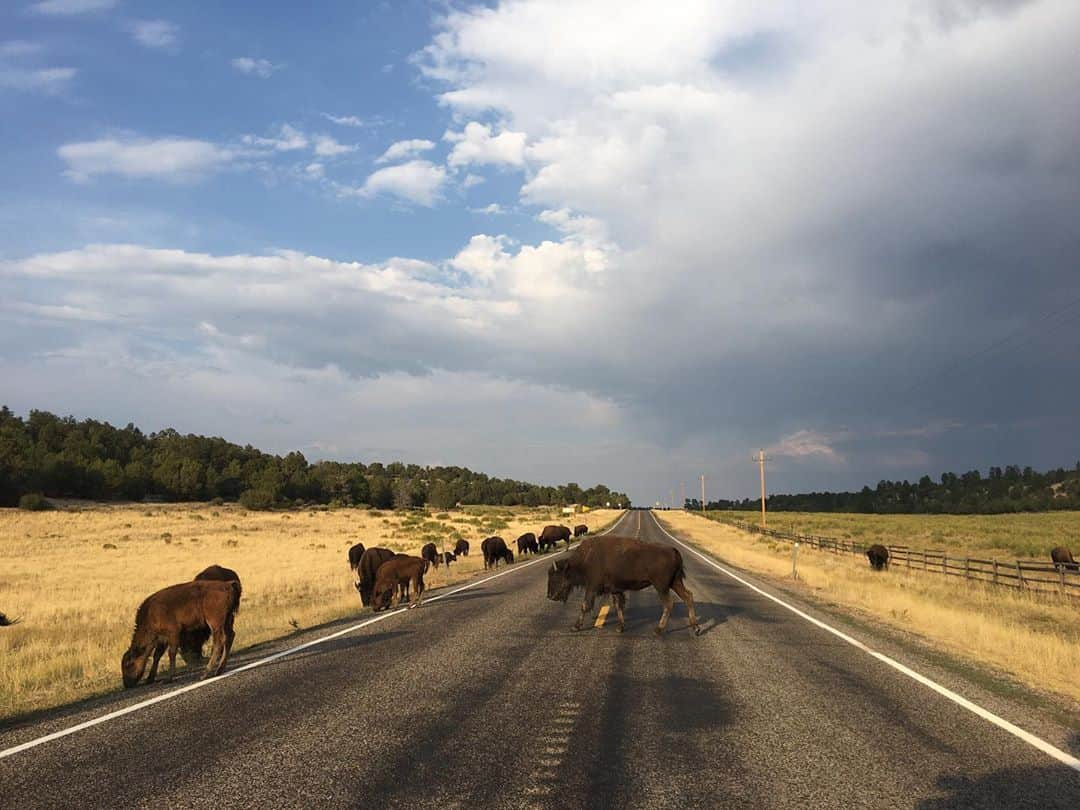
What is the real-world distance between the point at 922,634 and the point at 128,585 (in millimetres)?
27586

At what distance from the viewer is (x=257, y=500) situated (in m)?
95.5

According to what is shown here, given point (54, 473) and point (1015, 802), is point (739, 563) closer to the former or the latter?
point (1015, 802)

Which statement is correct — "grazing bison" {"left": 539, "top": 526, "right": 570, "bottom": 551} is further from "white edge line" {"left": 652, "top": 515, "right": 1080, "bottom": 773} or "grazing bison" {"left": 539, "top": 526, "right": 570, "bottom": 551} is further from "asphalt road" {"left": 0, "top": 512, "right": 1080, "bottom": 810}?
"asphalt road" {"left": 0, "top": 512, "right": 1080, "bottom": 810}

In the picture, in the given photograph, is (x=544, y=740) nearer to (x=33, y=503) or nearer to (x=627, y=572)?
(x=627, y=572)

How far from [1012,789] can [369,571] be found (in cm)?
1611

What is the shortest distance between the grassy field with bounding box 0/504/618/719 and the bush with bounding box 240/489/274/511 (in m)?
13.9

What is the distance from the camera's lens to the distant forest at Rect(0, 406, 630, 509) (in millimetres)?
82875

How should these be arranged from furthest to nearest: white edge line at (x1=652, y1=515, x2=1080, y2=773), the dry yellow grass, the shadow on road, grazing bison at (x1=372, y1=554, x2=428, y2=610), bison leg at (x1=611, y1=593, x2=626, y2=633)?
1. grazing bison at (x1=372, y1=554, x2=428, y2=610)
2. bison leg at (x1=611, y1=593, x2=626, y2=633)
3. the dry yellow grass
4. white edge line at (x1=652, y1=515, x2=1080, y2=773)
5. the shadow on road

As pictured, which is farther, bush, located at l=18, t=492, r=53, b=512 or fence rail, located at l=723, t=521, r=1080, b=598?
bush, located at l=18, t=492, r=53, b=512

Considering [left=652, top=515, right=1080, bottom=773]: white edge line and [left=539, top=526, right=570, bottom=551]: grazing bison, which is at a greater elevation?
[left=652, top=515, right=1080, bottom=773]: white edge line

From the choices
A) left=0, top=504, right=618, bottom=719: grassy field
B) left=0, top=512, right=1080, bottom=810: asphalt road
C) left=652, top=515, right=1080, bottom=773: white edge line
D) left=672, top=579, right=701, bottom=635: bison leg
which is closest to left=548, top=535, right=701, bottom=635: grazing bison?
left=672, top=579, right=701, bottom=635: bison leg

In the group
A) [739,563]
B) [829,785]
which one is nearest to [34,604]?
[829,785]

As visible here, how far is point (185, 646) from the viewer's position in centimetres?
1023

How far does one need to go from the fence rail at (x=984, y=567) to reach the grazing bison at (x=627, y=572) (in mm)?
15944
